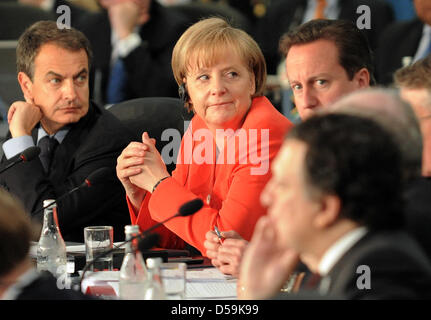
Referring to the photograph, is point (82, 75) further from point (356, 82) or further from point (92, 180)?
point (356, 82)

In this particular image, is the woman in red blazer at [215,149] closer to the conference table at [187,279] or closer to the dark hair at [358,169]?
the conference table at [187,279]

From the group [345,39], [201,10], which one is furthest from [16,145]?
[201,10]

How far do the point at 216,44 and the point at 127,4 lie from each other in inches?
132

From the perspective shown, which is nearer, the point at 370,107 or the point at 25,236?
the point at 370,107

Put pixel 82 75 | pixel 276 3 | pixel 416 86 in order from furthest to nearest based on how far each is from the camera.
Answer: pixel 276 3, pixel 82 75, pixel 416 86

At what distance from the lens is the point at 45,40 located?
3205 millimetres

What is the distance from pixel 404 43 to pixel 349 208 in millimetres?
4119

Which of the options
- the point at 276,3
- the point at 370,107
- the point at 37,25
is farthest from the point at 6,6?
the point at 370,107

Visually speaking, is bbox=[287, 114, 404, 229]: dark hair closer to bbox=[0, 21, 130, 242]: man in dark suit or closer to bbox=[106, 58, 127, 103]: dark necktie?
bbox=[0, 21, 130, 242]: man in dark suit

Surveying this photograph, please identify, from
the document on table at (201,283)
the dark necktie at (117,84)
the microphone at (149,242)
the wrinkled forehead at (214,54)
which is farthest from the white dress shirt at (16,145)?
the dark necktie at (117,84)

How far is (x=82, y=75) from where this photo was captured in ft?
10.6

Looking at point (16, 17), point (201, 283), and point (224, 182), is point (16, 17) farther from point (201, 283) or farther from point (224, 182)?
point (201, 283)

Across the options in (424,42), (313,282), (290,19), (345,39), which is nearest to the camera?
(313,282)

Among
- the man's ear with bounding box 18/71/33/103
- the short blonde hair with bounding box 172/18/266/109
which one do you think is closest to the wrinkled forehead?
the short blonde hair with bounding box 172/18/266/109
